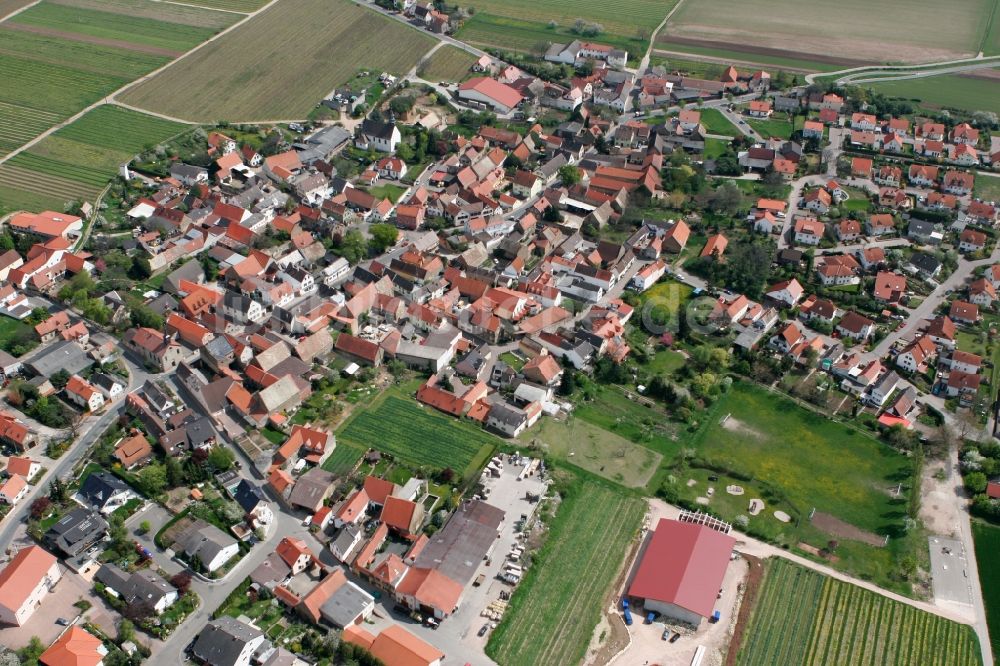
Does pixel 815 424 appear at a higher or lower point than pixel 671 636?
higher

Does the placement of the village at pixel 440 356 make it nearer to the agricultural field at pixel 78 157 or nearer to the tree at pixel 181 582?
the tree at pixel 181 582

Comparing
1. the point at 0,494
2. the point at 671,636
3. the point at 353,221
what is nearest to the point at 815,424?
the point at 671,636

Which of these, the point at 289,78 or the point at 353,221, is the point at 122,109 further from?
the point at 353,221

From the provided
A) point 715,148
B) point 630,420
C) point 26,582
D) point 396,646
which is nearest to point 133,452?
point 26,582

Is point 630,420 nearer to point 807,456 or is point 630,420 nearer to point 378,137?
point 807,456

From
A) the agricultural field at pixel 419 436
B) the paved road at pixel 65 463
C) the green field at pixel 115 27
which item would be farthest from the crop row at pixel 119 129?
the agricultural field at pixel 419 436

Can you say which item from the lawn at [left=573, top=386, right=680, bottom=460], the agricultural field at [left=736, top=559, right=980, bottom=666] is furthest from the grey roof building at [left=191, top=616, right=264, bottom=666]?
the lawn at [left=573, top=386, right=680, bottom=460]
